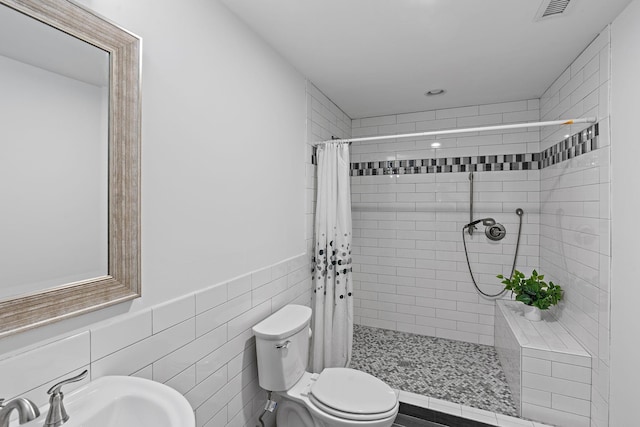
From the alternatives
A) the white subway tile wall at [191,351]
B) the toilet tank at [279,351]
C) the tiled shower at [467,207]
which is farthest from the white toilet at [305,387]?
the tiled shower at [467,207]

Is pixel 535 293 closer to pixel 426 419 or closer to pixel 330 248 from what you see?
pixel 426 419

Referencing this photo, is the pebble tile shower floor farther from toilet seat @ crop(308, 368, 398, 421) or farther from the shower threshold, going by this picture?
toilet seat @ crop(308, 368, 398, 421)

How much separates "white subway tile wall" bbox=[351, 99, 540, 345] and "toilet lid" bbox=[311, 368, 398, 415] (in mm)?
1614

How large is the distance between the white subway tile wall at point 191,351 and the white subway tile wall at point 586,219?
6.10ft

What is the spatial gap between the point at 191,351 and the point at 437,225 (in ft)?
8.45

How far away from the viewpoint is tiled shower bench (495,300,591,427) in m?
1.94

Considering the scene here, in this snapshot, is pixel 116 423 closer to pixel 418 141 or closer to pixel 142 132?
pixel 142 132

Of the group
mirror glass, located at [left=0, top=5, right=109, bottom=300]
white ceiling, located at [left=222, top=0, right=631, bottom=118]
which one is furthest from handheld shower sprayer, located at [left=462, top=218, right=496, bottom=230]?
mirror glass, located at [left=0, top=5, right=109, bottom=300]

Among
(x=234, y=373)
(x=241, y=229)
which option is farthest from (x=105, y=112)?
Answer: (x=234, y=373)

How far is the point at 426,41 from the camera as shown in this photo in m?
1.93

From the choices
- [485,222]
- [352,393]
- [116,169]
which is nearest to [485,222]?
[485,222]

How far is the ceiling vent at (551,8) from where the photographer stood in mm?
1547

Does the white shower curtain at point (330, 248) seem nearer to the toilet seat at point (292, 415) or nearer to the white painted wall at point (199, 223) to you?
the white painted wall at point (199, 223)

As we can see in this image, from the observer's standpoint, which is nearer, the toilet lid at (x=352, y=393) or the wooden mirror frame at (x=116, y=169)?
the wooden mirror frame at (x=116, y=169)
